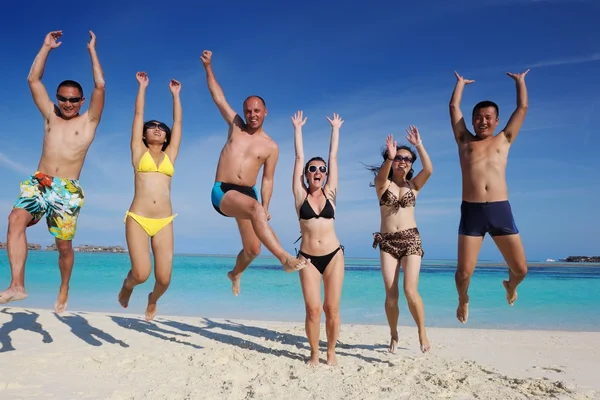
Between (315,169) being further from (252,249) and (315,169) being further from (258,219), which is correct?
(252,249)

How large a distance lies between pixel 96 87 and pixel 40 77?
2.50 ft

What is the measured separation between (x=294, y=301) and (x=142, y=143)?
1152 centimetres

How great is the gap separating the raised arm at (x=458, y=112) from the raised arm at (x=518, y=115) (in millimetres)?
548

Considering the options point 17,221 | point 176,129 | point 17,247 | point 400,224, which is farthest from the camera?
point 400,224

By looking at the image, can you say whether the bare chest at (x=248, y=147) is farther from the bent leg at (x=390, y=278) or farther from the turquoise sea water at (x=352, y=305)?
the turquoise sea water at (x=352, y=305)

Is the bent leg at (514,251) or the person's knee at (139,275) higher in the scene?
the bent leg at (514,251)

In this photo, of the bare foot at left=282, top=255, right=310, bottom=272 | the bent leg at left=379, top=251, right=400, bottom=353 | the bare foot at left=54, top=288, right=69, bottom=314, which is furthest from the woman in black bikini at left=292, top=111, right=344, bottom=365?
the bare foot at left=54, top=288, right=69, bottom=314

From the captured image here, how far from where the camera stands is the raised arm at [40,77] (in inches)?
259

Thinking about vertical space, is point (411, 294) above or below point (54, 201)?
below

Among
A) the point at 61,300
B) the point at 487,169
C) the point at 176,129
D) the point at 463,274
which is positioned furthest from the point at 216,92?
the point at 463,274

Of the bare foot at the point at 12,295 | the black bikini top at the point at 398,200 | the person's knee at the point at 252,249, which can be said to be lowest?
the bare foot at the point at 12,295

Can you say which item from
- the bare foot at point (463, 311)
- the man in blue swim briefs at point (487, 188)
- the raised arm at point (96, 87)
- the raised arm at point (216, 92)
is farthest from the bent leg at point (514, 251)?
the raised arm at point (96, 87)

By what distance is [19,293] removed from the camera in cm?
546

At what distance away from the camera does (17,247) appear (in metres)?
5.98
